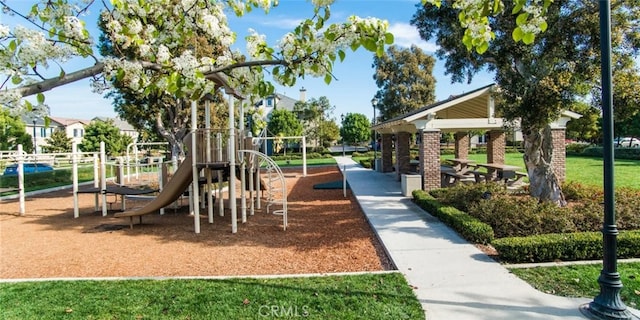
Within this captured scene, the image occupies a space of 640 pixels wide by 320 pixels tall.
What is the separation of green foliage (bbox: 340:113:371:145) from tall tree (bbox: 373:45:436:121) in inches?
691

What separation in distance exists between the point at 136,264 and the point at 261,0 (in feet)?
16.2

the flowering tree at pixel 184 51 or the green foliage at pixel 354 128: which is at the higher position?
the green foliage at pixel 354 128

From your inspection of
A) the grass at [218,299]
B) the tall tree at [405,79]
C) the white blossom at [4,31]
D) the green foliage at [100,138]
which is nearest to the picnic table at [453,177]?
the grass at [218,299]

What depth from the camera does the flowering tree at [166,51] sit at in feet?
8.28

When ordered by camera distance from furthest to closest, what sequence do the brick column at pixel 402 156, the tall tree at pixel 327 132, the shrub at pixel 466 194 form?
the tall tree at pixel 327 132, the brick column at pixel 402 156, the shrub at pixel 466 194

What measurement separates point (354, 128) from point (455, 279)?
5274 centimetres

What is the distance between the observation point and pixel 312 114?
172ft

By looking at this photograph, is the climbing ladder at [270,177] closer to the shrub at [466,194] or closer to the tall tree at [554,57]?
the shrub at [466,194]

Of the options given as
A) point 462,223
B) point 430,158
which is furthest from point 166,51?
Answer: point 430,158

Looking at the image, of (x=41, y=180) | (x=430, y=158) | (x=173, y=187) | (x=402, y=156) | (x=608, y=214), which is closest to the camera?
(x=608, y=214)

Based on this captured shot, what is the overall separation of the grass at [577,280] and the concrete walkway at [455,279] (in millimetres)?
204

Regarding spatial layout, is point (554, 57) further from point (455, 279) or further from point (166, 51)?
point (166, 51)

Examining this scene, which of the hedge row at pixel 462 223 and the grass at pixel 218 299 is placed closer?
the grass at pixel 218 299

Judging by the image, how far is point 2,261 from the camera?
6.91m
